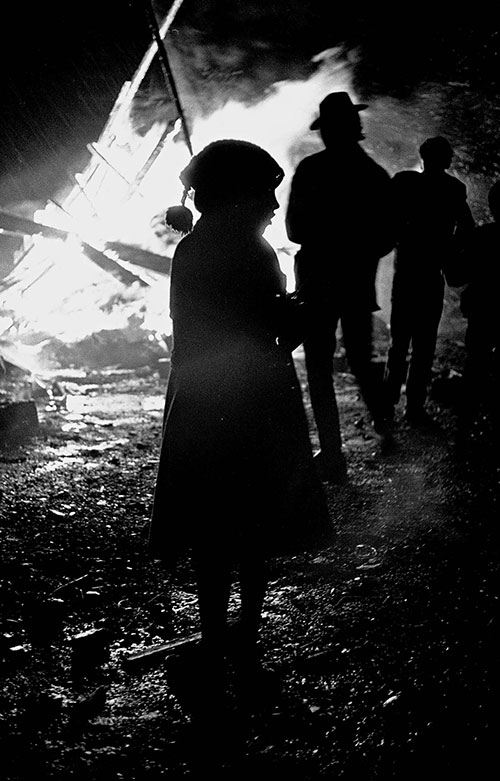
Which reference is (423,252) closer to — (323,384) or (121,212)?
(323,384)

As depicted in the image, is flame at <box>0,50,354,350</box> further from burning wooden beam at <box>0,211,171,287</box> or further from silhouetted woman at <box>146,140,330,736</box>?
silhouetted woman at <box>146,140,330,736</box>

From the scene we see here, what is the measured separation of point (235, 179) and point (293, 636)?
1.84 m

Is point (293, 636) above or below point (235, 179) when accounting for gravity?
below

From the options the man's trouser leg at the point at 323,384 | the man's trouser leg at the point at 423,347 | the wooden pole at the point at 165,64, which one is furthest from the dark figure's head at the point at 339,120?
the wooden pole at the point at 165,64

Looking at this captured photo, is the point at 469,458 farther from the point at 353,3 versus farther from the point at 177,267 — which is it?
the point at 353,3

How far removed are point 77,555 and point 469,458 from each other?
3031 millimetres

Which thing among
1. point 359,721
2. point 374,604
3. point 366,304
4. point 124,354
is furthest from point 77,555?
point 124,354

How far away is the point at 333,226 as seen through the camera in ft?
12.6

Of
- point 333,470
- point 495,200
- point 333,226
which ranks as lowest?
point 333,470

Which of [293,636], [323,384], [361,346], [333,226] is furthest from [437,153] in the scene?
[293,636]

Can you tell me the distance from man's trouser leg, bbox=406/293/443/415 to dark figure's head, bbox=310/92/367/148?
1.72 meters

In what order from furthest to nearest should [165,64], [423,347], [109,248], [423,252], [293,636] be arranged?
[109,248] < [165,64] < [423,347] < [423,252] < [293,636]

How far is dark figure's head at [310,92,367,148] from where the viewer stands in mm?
3781

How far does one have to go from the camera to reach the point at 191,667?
205 centimetres
